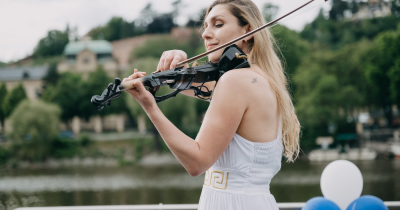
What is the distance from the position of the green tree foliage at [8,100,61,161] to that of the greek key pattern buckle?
36.1 metres

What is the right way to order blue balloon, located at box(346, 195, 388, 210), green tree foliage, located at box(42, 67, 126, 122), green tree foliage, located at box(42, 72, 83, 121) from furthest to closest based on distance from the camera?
1. green tree foliage, located at box(42, 67, 126, 122)
2. green tree foliage, located at box(42, 72, 83, 121)
3. blue balloon, located at box(346, 195, 388, 210)

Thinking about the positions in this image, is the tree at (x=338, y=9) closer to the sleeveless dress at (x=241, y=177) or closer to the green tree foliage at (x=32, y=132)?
the green tree foliage at (x=32, y=132)

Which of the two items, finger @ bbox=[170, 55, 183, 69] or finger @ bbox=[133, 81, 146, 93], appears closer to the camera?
finger @ bbox=[133, 81, 146, 93]

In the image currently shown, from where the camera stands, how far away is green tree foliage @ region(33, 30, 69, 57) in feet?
242

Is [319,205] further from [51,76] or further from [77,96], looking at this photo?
[51,76]

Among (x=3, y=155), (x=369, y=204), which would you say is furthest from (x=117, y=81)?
(x=3, y=155)

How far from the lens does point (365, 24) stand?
56.0 metres

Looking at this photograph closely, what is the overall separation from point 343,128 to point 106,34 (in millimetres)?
59096

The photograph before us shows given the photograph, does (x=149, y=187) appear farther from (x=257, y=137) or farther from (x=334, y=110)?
(x=257, y=137)

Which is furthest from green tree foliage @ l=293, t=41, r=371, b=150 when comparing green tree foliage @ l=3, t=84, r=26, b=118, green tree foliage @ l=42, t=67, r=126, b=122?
green tree foliage @ l=3, t=84, r=26, b=118

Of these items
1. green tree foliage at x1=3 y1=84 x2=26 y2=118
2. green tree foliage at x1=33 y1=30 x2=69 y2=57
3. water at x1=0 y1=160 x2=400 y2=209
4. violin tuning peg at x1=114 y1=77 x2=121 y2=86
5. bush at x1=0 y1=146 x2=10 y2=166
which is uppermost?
green tree foliage at x1=33 y1=30 x2=69 y2=57

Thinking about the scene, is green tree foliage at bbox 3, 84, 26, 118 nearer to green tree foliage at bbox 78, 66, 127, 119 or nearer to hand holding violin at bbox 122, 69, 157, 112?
green tree foliage at bbox 78, 66, 127, 119

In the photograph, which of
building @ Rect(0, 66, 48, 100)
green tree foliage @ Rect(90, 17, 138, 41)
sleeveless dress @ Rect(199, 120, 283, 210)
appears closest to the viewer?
sleeveless dress @ Rect(199, 120, 283, 210)

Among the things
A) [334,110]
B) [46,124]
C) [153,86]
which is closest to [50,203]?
[46,124]
